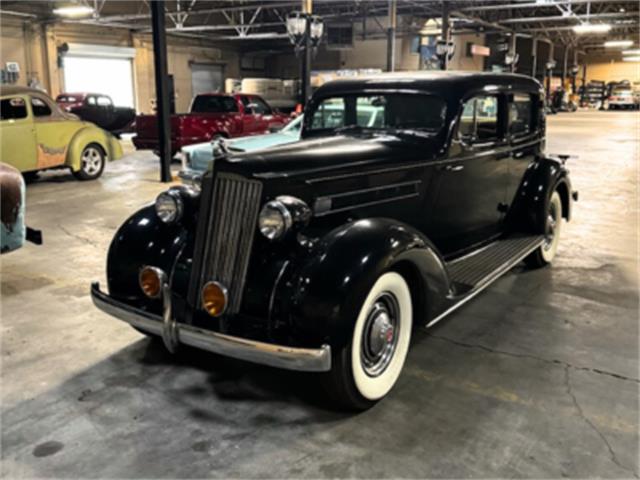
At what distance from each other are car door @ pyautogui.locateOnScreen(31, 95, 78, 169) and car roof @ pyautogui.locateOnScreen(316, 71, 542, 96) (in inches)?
249

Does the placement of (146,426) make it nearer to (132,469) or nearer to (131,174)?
(132,469)

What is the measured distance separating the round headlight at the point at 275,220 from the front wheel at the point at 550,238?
2947mm

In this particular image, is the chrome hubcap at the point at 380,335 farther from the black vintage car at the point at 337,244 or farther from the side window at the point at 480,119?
the side window at the point at 480,119

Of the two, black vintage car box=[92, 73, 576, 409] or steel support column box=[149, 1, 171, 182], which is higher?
steel support column box=[149, 1, 171, 182]

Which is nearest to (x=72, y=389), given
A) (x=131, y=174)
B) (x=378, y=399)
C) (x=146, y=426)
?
(x=146, y=426)

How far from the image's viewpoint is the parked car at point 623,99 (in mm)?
35812

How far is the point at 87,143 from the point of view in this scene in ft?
32.5

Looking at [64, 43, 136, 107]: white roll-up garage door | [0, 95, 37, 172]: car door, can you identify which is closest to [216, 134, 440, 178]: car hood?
[0, 95, 37, 172]: car door

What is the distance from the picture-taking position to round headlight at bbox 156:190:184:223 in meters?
Result: 3.07

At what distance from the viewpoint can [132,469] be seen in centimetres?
233

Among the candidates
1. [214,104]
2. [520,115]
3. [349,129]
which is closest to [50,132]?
[214,104]

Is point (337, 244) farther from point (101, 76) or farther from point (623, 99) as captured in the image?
point (623, 99)

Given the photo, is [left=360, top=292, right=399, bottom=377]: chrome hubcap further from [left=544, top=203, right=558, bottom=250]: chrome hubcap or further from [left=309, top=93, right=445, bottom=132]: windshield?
[left=544, top=203, right=558, bottom=250]: chrome hubcap

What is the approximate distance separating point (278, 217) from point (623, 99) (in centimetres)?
3949
